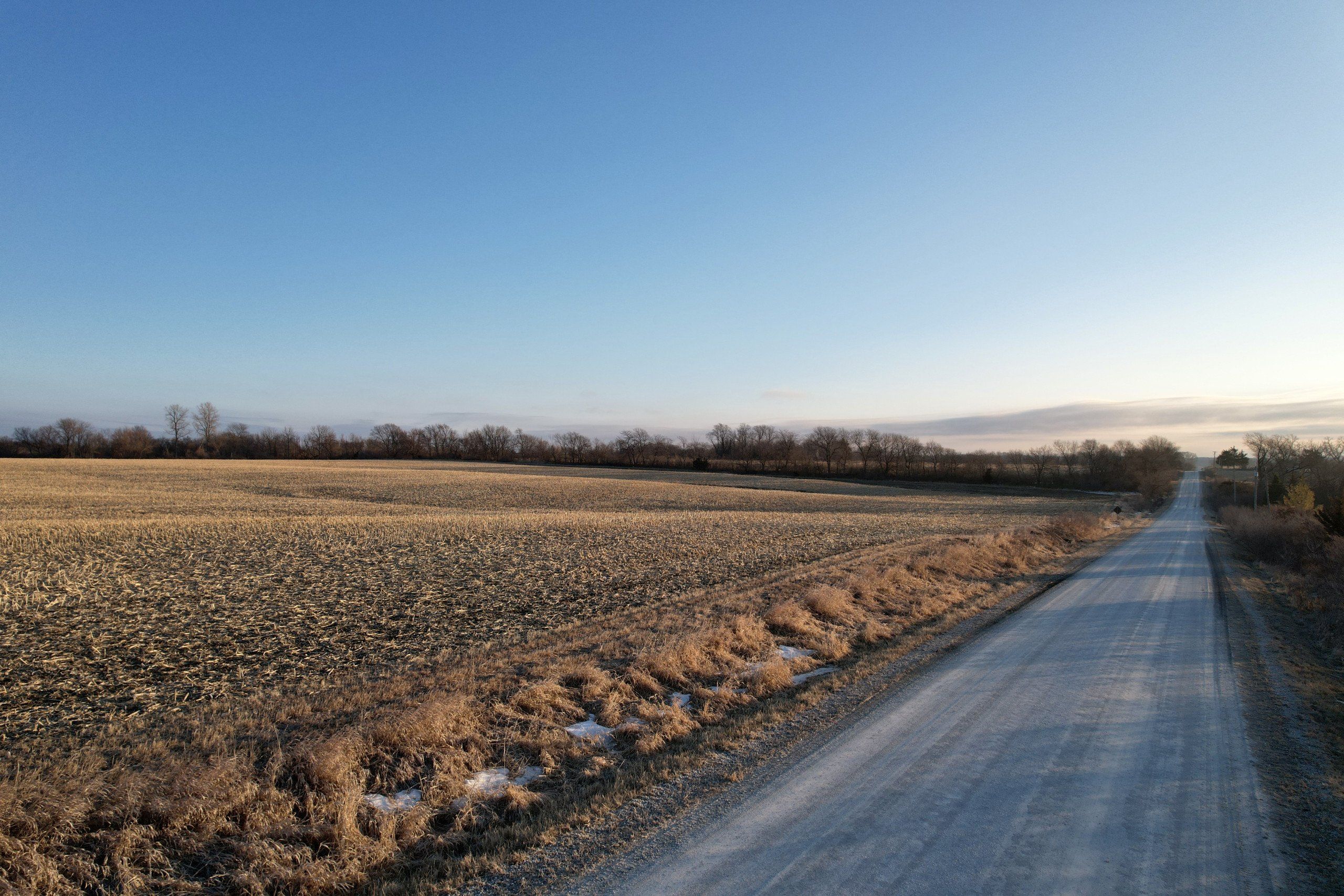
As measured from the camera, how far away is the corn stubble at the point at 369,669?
4922 mm

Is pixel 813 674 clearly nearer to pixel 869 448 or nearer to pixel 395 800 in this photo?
pixel 395 800

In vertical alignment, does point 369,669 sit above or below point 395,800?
below

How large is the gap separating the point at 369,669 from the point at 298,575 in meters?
8.77

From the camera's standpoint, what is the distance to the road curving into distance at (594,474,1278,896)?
4.54m

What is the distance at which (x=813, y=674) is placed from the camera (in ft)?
31.8

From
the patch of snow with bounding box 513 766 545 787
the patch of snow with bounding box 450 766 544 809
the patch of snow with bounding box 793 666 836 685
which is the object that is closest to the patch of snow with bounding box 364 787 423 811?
the patch of snow with bounding box 450 766 544 809

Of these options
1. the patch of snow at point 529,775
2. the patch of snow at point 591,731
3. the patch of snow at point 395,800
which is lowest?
the patch of snow at point 591,731

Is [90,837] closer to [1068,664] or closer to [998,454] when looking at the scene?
[1068,664]

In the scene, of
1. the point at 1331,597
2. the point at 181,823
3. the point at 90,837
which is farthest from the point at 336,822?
the point at 1331,597

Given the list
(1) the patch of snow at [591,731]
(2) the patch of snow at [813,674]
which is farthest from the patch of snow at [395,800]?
(2) the patch of snow at [813,674]

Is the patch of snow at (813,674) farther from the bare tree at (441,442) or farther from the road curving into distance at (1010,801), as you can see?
the bare tree at (441,442)

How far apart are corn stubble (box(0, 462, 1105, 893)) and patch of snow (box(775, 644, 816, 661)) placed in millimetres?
207

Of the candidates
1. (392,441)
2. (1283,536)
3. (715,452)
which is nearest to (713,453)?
(715,452)

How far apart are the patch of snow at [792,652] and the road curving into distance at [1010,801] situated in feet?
6.62
